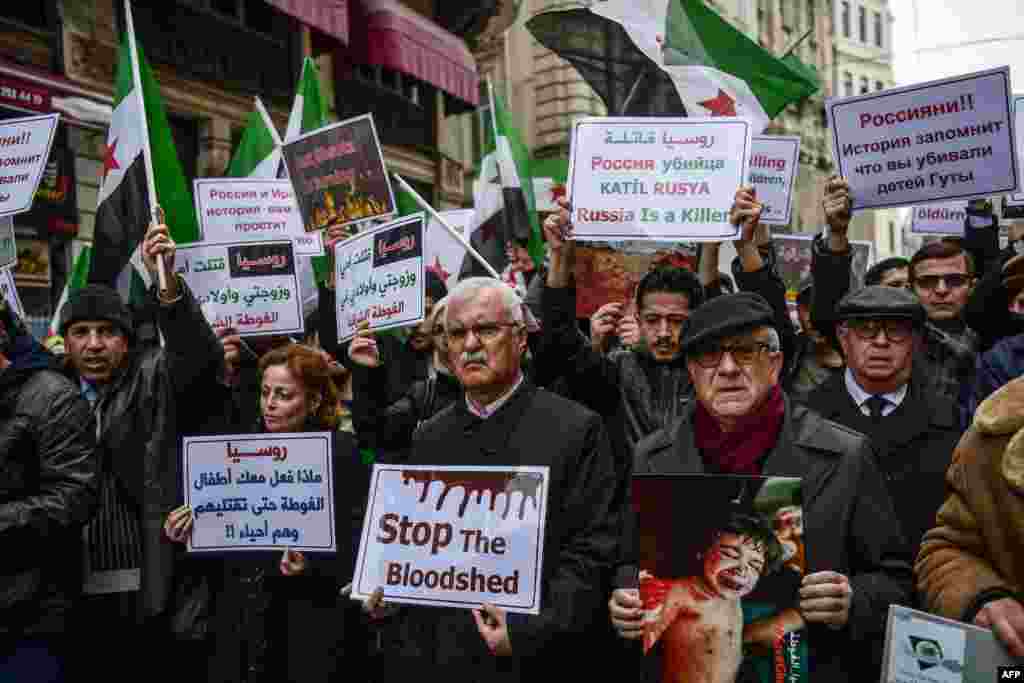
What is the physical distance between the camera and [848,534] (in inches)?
103

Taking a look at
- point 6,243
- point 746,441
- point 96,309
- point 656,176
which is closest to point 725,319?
point 746,441

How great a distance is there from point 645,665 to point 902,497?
1.17 meters

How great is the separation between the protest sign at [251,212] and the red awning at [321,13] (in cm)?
810

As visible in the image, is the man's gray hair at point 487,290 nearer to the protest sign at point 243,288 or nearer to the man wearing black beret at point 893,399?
the man wearing black beret at point 893,399

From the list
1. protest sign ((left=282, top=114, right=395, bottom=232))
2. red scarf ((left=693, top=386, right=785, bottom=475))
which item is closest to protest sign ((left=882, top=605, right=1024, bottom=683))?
red scarf ((left=693, top=386, right=785, bottom=475))

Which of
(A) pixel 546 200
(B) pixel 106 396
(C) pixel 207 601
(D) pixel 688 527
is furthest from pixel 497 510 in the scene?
(A) pixel 546 200

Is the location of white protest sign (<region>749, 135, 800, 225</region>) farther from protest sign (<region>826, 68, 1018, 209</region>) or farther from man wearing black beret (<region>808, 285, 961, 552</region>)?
man wearing black beret (<region>808, 285, 961, 552</region>)

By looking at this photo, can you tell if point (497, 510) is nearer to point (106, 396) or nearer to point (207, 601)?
point (207, 601)

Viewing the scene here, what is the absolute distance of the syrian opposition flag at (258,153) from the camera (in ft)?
25.1

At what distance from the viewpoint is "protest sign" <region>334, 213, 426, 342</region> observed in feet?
15.4

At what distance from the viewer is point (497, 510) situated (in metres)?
2.79

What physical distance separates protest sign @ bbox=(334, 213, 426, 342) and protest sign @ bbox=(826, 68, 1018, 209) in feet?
6.29

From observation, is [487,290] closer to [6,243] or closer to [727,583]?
[727,583]

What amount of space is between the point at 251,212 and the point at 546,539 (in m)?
4.13
